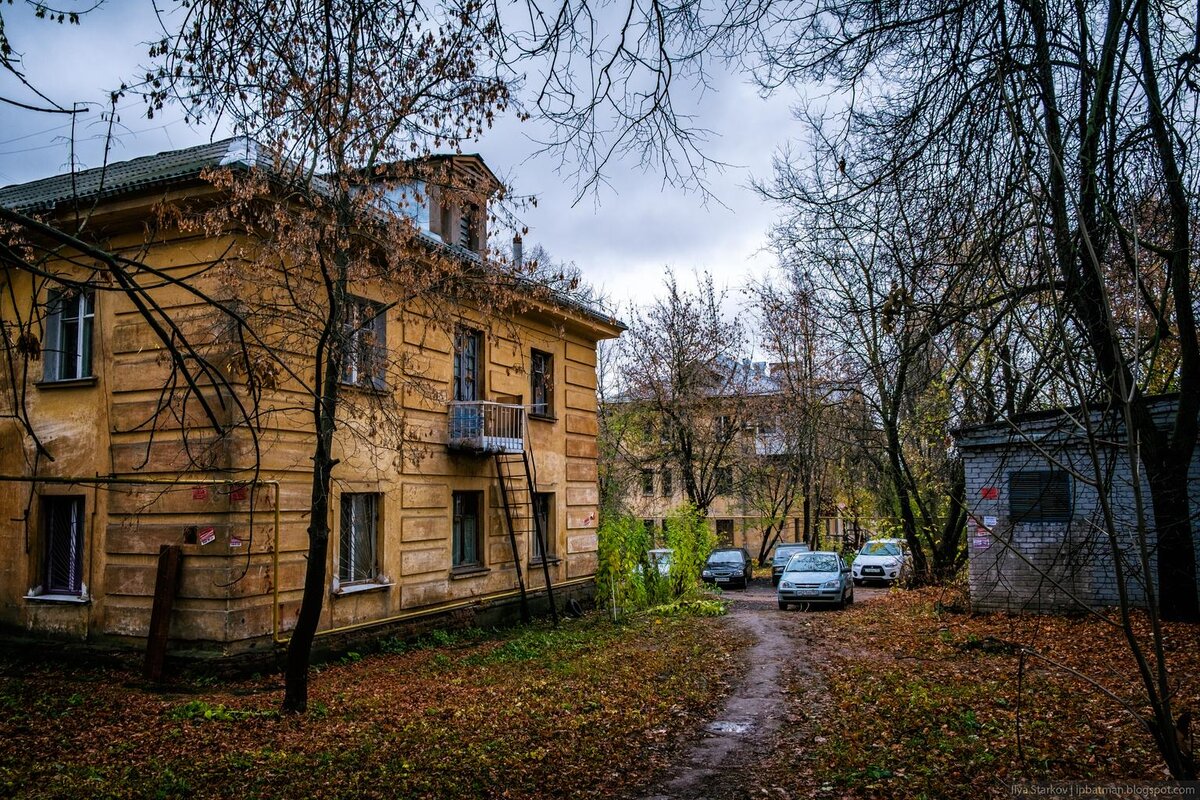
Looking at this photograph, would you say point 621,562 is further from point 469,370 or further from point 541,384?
point 469,370

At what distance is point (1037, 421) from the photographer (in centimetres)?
1423

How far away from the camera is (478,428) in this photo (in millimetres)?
16766

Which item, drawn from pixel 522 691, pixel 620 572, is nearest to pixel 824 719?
pixel 522 691

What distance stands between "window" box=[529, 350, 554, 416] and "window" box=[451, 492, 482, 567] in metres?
3.24

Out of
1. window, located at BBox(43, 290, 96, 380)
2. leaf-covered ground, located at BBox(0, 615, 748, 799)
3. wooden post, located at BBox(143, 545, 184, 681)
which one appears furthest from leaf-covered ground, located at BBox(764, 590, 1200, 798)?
window, located at BBox(43, 290, 96, 380)

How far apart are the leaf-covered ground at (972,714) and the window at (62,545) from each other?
11.2 meters

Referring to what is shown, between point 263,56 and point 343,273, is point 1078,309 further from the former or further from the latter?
point 343,273

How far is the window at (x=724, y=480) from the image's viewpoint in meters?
37.0

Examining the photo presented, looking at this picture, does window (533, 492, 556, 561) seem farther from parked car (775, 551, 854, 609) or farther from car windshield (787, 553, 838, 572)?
car windshield (787, 553, 838, 572)

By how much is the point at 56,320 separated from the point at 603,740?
1172cm

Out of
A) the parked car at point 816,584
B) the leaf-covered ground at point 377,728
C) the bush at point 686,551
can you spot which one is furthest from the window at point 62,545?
the parked car at point 816,584

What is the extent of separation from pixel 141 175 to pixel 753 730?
11839 millimetres

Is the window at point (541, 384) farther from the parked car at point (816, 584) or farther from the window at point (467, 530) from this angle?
the parked car at point (816, 584)

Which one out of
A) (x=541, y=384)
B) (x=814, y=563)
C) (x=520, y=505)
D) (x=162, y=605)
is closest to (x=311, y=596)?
(x=162, y=605)
